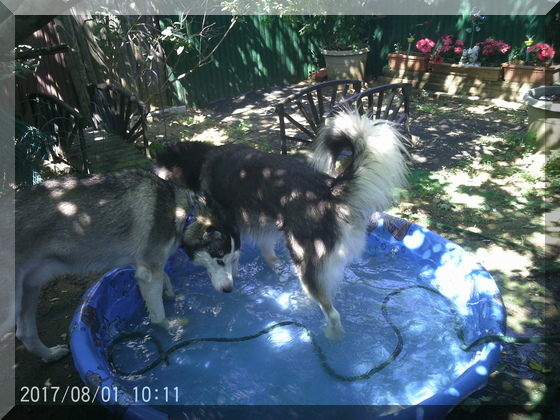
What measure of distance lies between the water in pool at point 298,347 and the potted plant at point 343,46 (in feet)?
26.2

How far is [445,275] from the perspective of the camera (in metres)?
3.92

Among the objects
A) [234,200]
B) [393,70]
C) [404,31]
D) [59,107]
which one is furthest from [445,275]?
[404,31]

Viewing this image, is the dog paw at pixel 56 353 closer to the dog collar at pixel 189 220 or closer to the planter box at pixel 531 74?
the dog collar at pixel 189 220

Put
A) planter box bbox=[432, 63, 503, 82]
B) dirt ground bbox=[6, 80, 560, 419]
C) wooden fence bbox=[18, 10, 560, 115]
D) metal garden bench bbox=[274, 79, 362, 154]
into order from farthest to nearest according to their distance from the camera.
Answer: planter box bbox=[432, 63, 503, 82], wooden fence bbox=[18, 10, 560, 115], metal garden bench bbox=[274, 79, 362, 154], dirt ground bbox=[6, 80, 560, 419]

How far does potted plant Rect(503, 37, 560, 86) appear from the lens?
868 cm

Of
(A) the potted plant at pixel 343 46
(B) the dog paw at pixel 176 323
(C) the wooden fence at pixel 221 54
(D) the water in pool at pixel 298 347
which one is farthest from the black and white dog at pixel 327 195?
(A) the potted plant at pixel 343 46

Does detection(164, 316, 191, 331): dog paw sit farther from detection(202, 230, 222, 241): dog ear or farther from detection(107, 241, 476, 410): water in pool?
detection(202, 230, 222, 241): dog ear

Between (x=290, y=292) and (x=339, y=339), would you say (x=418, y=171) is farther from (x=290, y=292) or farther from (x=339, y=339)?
(x=339, y=339)

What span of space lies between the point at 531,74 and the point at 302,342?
8468 millimetres

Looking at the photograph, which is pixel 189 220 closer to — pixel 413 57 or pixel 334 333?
pixel 334 333

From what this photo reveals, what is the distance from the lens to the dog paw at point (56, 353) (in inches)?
131

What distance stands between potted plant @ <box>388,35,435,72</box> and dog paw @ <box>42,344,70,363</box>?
397 inches

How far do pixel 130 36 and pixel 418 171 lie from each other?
244 inches

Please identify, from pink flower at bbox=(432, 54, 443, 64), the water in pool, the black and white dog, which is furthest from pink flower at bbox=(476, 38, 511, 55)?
the black and white dog
